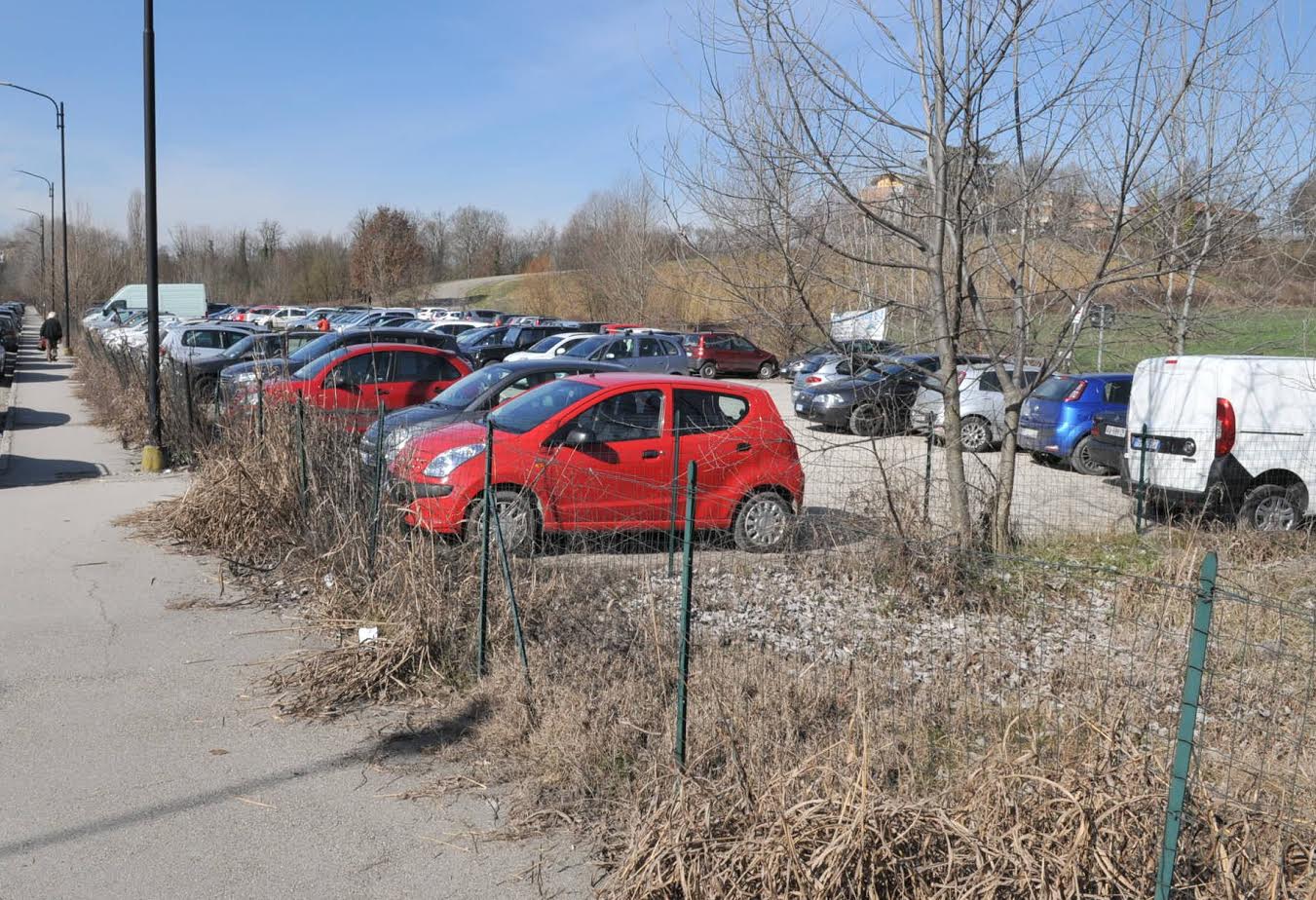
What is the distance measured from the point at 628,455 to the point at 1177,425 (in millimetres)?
5981

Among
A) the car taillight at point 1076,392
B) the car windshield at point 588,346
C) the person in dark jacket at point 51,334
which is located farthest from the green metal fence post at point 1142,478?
the person in dark jacket at point 51,334

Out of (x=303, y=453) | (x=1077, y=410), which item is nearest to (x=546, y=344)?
(x=1077, y=410)

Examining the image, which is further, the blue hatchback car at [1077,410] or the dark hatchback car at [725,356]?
the dark hatchback car at [725,356]

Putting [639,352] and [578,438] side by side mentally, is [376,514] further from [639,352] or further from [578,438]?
[639,352]

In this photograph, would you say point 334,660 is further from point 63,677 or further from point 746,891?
point 746,891

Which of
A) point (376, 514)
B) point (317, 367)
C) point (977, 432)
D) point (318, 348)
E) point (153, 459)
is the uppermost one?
point (318, 348)

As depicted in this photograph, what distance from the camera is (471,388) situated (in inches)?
512

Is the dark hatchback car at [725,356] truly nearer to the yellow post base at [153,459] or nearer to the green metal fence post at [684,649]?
the yellow post base at [153,459]

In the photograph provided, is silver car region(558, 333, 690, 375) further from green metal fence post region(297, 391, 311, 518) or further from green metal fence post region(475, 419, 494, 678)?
green metal fence post region(475, 419, 494, 678)

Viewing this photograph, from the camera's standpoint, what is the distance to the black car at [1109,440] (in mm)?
15078

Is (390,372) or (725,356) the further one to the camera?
(725,356)

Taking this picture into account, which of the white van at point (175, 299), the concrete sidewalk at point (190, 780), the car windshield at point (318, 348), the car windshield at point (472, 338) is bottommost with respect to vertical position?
the concrete sidewalk at point (190, 780)

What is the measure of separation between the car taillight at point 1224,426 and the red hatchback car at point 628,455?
451 cm

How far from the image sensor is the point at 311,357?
19594 millimetres
